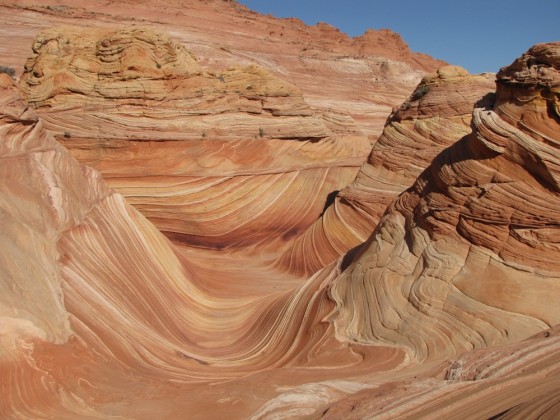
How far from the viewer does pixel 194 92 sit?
12.8m

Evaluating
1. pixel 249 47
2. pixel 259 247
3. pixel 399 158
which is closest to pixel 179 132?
pixel 259 247

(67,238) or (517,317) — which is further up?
(67,238)

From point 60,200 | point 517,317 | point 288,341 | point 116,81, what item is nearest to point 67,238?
point 60,200

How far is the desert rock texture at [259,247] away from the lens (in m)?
4.15

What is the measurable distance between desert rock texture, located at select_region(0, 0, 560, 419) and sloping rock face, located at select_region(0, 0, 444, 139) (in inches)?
177

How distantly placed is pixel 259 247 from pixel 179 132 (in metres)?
3.01

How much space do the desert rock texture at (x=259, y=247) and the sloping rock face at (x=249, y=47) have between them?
4.49 metres

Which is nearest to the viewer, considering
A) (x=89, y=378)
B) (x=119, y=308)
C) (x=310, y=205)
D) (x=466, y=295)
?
(x=89, y=378)

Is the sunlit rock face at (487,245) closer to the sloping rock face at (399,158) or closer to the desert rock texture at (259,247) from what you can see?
the desert rock texture at (259,247)

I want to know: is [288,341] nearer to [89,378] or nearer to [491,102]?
[89,378]

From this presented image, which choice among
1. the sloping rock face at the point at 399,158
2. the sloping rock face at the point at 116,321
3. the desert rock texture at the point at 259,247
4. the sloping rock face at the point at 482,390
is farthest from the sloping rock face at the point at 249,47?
the sloping rock face at the point at 482,390

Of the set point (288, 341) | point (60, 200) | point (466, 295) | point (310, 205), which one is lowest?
point (466, 295)

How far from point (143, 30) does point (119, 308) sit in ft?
27.2

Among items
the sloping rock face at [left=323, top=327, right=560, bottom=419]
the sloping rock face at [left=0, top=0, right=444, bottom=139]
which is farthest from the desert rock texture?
the sloping rock face at [left=0, top=0, right=444, bottom=139]
